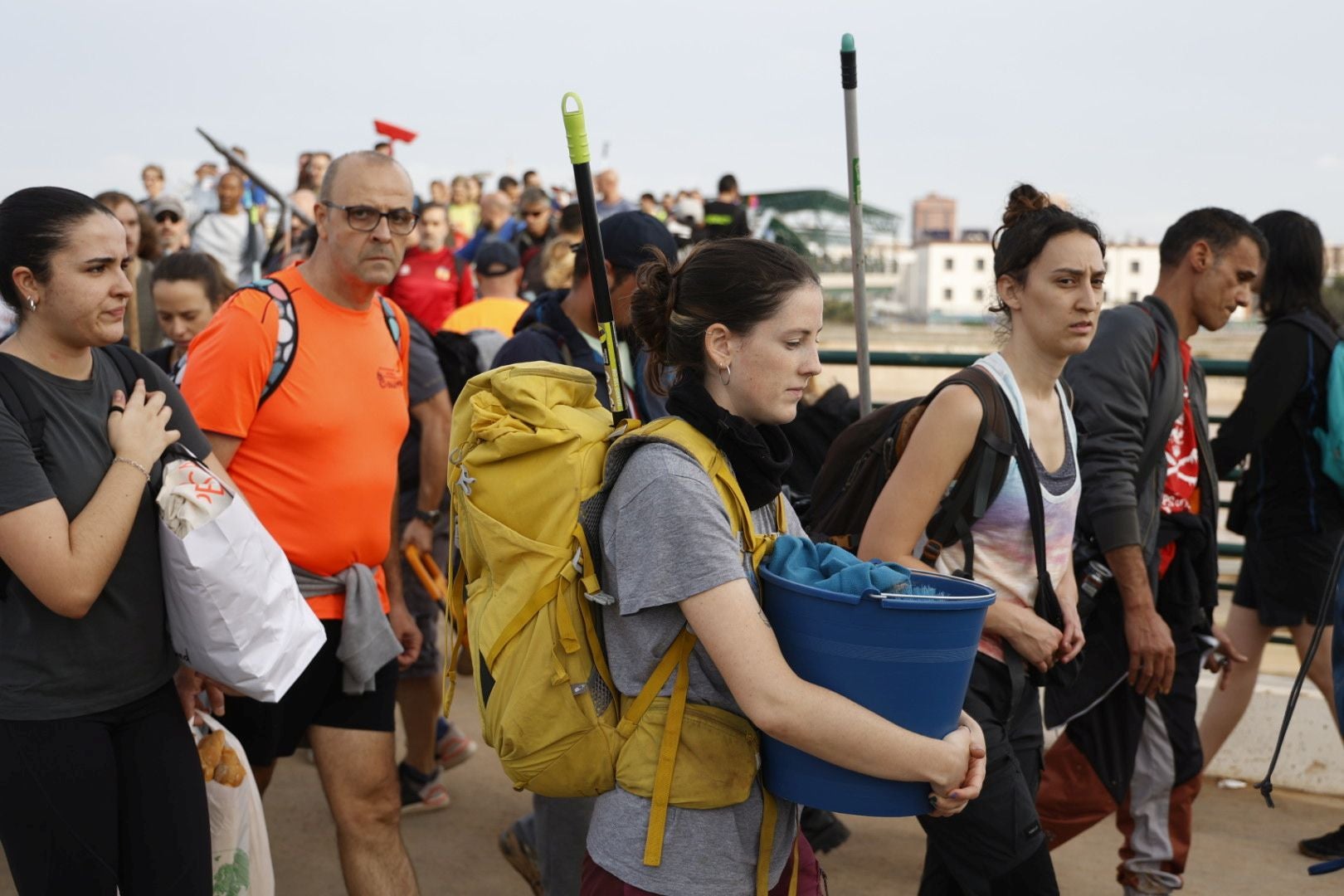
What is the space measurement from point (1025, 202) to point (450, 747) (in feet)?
11.7

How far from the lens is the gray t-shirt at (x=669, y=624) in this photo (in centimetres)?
212

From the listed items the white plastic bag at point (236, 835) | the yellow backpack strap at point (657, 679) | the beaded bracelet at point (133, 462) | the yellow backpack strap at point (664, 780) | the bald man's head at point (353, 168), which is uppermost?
the bald man's head at point (353, 168)

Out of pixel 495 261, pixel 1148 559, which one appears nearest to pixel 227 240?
pixel 495 261

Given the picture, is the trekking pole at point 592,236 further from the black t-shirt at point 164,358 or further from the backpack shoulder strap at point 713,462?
the black t-shirt at point 164,358

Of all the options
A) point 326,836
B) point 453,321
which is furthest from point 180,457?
point 453,321

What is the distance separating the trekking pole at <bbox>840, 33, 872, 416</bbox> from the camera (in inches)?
129

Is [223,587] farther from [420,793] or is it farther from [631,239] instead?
[420,793]

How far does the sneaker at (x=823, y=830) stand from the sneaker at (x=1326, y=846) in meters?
1.80

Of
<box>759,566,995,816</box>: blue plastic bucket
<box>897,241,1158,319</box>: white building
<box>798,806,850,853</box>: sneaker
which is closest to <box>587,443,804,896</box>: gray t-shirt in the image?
<box>759,566,995,816</box>: blue plastic bucket

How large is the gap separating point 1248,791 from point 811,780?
14.1ft

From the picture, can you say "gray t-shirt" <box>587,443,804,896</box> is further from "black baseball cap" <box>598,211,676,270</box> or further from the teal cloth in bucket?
"black baseball cap" <box>598,211,676,270</box>

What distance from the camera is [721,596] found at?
→ 209cm

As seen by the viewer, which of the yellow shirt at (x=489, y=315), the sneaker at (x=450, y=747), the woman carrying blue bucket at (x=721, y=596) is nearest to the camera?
the woman carrying blue bucket at (x=721, y=596)

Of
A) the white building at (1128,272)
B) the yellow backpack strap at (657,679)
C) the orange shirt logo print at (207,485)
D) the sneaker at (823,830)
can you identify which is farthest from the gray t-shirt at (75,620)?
the white building at (1128,272)
